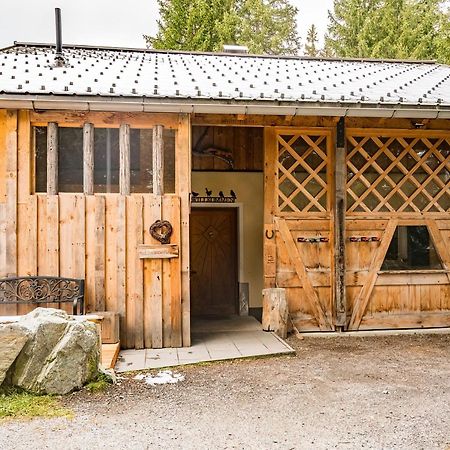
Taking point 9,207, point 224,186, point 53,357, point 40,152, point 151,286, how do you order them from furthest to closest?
point 224,186 → point 151,286 → point 40,152 → point 9,207 → point 53,357

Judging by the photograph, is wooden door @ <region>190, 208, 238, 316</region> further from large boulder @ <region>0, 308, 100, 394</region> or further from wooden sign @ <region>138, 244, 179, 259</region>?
large boulder @ <region>0, 308, 100, 394</region>

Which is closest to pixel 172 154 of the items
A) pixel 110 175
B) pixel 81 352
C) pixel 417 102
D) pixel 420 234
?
pixel 110 175

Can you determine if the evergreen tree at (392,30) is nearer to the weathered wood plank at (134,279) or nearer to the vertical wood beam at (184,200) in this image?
the vertical wood beam at (184,200)

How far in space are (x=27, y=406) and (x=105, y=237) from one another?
220cm

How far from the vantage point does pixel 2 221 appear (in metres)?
5.41

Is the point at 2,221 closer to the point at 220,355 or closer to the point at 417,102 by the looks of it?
the point at 220,355

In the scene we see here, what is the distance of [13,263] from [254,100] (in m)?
3.30

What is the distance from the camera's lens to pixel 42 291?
5.44 meters

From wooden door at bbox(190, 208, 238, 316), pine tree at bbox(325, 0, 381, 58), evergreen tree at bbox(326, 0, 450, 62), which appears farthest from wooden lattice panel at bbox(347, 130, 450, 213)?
pine tree at bbox(325, 0, 381, 58)

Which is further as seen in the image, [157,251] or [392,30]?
[392,30]

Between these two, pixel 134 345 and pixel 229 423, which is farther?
pixel 134 345

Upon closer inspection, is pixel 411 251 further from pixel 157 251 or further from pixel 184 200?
pixel 157 251

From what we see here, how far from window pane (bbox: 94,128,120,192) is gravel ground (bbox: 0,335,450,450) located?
2.26 meters

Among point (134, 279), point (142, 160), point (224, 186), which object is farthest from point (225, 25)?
point (134, 279)
